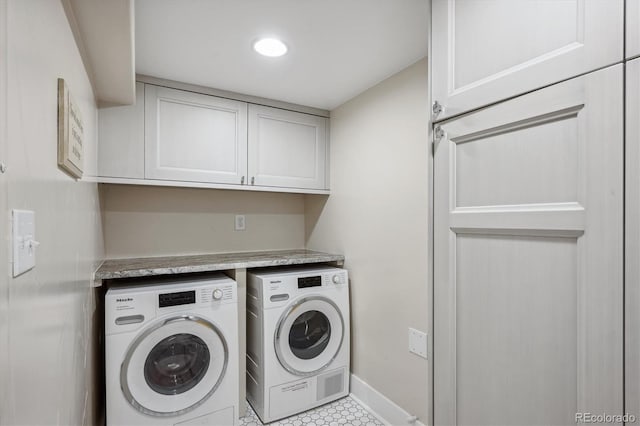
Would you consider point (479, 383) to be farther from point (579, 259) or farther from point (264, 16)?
point (264, 16)

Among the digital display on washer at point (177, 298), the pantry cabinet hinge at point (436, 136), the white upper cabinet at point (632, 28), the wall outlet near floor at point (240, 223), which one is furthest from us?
the wall outlet near floor at point (240, 223)

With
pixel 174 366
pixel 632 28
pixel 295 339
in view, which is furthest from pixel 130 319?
pixel 632 28

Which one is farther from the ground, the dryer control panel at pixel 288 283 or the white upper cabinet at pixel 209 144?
the white upper cabinet at pixel 209 144

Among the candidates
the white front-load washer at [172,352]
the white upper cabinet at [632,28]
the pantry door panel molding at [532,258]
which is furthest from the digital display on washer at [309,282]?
the white upper cabinet at [632,28]

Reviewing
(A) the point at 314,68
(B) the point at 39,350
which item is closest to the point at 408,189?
(A) the point at 314,68

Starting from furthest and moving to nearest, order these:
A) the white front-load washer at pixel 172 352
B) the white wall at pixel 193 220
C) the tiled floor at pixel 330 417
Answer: the white wall at pixel 193 220 → the tiled floor at pixel 330 417 → the white front-load washer at pixel 172 352

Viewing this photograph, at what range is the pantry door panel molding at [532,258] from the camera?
2.60 ft

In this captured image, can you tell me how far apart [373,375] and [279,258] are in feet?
3.31

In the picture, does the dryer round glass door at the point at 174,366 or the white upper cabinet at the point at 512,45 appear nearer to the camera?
the white upper cabinet at the point at 512,45

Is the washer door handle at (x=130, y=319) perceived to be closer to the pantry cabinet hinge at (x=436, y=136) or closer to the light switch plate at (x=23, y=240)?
the light switch plate at (x=23, y=240)

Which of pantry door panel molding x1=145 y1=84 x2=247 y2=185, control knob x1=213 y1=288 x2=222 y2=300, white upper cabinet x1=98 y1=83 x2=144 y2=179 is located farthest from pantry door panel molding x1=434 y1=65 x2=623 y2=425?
white upper cabinet x1=98 y1=83 x2=144 y2=179

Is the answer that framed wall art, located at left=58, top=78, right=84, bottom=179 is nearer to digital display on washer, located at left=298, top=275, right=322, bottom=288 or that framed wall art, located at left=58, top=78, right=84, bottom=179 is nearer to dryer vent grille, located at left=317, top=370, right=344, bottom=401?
digital display on washer, located at left=298, top=275, right=322, bottom=288

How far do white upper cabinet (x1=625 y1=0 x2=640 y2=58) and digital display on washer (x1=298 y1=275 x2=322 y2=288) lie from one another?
185cm

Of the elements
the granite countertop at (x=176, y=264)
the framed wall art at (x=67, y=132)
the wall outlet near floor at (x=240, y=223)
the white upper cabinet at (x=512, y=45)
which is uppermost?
the white upper cabinet at (x=512, y=45)
